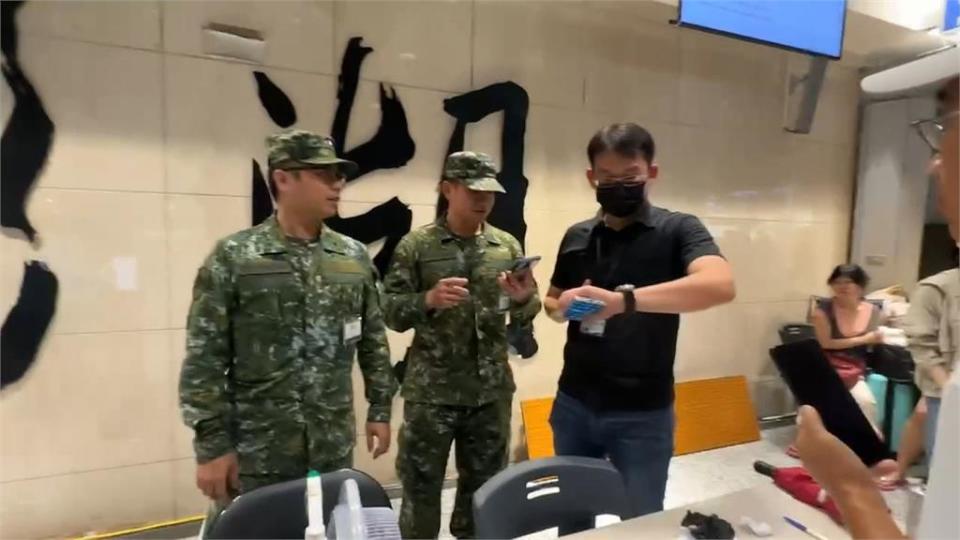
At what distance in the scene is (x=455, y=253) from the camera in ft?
7.85

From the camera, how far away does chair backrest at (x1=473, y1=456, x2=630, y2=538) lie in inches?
60.5

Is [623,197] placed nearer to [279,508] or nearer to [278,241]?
[278,241]

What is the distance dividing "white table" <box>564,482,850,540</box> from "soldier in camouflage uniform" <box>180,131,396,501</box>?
955mm

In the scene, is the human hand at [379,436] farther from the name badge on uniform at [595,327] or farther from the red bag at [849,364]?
the red bag at [849,364]

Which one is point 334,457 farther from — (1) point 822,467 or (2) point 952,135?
(2) point 952,135

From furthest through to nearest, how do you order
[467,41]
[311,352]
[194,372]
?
1. [467,41]
2. [311,352]
3. [194,372]

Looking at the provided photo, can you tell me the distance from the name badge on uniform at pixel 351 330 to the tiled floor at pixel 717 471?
1358 millimetres

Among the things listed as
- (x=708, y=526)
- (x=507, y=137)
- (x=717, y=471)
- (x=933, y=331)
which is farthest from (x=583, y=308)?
(x=717, y=471)

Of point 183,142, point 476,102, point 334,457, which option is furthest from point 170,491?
point 476,102

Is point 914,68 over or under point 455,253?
over

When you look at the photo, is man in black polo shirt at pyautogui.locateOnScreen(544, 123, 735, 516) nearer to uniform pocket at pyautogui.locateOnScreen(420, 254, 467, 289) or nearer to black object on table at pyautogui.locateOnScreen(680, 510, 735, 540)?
black object on table at pyautogui.locateOnScreen(680, 510, 735, 540)

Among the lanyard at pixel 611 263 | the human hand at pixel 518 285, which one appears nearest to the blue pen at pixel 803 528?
the lanyard at pixel 611 263

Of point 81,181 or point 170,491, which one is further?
point 170,491

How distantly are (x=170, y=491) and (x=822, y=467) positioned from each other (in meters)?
2.89
